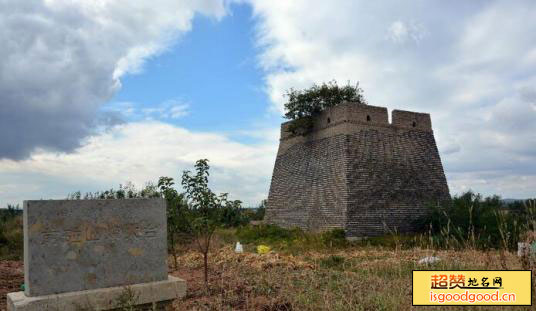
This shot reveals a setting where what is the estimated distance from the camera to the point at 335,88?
71.8 ft

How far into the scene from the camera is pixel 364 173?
19.8 m

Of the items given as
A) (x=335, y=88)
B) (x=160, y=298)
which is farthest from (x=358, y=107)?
(x=160, y=298)

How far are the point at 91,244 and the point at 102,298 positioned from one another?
0.83 m

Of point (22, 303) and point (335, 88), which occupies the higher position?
point (335, 88)

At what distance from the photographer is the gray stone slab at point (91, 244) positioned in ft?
21.6

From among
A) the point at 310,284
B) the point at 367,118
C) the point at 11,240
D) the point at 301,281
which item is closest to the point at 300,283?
the point at 301,281

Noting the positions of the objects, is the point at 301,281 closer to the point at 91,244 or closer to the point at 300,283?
the point at 300,283

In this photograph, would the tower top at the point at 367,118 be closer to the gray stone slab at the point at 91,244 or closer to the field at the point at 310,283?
A: the field at the point at 310,283

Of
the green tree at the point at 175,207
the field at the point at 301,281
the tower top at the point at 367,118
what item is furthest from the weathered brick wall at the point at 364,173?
the green tree at the point at 175,207

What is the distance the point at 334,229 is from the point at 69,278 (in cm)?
1347

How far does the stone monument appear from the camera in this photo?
6.58 m

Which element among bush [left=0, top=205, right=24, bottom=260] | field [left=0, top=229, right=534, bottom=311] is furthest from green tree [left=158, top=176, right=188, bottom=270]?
bush [left=0, top=205, right=24, bottom=260]

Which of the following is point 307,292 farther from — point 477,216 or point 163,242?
point 477,216

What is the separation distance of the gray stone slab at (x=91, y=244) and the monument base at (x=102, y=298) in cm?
12
